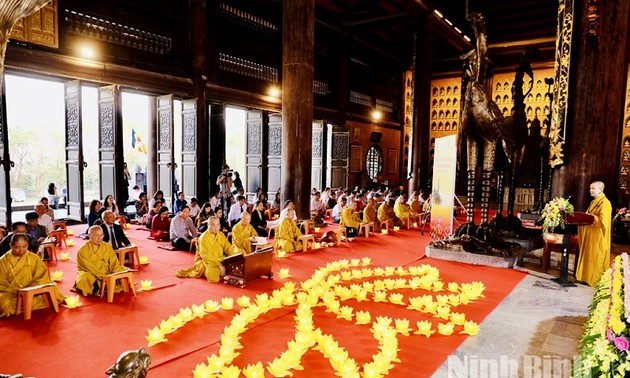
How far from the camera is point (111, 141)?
33.3 ft

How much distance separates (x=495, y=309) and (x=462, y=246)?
2.55 meters

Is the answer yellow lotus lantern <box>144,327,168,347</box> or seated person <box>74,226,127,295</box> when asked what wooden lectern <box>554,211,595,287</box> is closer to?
yellow lotus lantern <box>144,327,168,347</box>

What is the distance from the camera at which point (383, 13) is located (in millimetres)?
14891

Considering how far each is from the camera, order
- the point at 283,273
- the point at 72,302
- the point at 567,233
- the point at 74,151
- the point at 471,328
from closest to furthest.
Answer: the point at 471,328, the point at 72,302, the point at 567,233, the point at 283,273, the point at 74,151

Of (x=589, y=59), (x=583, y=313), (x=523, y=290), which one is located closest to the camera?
(x=583, y=313)

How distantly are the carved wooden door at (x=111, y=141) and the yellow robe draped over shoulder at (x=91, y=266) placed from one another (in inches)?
225

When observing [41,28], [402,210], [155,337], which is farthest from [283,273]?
[41,28]

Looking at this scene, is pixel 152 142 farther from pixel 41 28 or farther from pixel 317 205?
pixel 317 205

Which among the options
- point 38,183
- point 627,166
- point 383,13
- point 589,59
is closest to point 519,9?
point 383,13

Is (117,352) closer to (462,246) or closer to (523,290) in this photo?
(523,290)

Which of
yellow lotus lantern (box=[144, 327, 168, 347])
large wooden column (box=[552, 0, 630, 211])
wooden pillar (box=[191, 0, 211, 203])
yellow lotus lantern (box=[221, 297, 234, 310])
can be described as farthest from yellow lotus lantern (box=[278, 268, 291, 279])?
wooden pillar (box=[191, 0, 211, 203])

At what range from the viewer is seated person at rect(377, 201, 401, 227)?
10.6m

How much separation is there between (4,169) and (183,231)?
3945 millimetres

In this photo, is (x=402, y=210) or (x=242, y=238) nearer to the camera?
(x=242, y=238)
